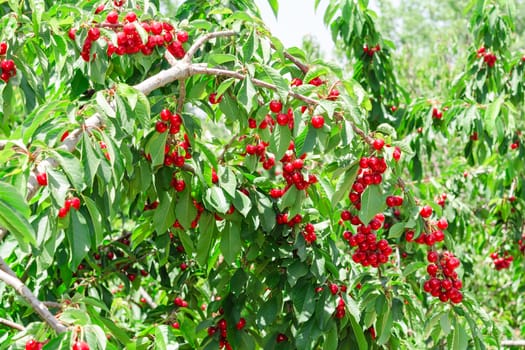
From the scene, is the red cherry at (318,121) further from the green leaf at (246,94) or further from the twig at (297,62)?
the twig at (297,62)

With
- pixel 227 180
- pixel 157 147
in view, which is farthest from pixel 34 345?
pixel 227 180

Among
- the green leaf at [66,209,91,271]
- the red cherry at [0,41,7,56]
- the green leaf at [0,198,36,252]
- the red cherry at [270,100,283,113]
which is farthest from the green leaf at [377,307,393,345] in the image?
the red cherry at [0,41,7,56]

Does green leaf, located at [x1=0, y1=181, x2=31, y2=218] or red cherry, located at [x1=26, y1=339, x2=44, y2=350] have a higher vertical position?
green leaf, located at [x1=0, y1=181, x2=31, y2=218]

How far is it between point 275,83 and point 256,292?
34.1 inches

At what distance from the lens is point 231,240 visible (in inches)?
92.9

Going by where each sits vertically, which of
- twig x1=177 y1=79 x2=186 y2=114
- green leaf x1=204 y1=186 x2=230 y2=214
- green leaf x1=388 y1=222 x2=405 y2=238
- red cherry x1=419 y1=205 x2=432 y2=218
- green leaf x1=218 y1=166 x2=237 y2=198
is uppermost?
twig x1=177 y1=79 x2=186 y2=114

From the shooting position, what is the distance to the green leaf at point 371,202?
2.06 meters

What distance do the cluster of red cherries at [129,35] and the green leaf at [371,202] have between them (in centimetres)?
85

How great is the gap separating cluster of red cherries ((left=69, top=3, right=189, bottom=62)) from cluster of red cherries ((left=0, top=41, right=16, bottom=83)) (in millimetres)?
220

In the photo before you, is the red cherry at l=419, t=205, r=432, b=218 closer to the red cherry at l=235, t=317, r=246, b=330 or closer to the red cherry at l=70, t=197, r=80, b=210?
the red cherry at l=235, t=317, r=246, b=330

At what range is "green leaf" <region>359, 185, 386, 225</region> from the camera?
6.75 ft

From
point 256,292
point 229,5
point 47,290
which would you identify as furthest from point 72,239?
point 229,5

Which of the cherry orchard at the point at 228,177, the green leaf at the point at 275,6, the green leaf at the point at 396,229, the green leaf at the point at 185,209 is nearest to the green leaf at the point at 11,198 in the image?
the cherry orchard at the point at 228,177

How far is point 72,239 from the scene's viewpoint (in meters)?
1.78
